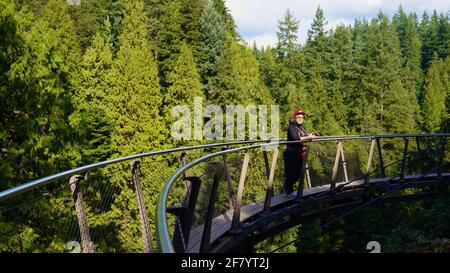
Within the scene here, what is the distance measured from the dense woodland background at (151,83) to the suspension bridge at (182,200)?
2.40ft

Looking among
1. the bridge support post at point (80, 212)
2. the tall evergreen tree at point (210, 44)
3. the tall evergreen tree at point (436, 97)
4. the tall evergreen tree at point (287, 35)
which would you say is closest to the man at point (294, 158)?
the bridge support post at point (80, 212)

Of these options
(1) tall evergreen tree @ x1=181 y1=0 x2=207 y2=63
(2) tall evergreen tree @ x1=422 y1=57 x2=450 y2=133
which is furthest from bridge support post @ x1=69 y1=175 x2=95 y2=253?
(2) tall evergreen tree @ x1=422 y1=57 x2=450 y2=133

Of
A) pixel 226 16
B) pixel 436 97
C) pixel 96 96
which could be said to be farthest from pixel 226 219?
pixel 436 97

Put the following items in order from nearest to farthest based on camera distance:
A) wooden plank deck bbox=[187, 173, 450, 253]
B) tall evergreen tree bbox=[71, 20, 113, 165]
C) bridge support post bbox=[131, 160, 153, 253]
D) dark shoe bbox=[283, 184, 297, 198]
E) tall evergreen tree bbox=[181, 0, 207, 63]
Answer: bridge support post bbox=[131, 160, 153, 253] < wooden plank deck bbox=[187, 173, 450, 253] < dark shoe bbox=[283, 184, 297, 198] < tall evergreen tree bbox=[71, 20, 113, 165] < tall evergreen tree bbox=[181, 0, 207, 63]

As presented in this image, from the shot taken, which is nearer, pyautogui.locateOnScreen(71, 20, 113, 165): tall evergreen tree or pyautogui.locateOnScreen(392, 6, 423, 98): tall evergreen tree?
pyautogui.locateOnScreen(71, 20, 113, 165): tall evergreen tree

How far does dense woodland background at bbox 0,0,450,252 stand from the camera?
63.5ft

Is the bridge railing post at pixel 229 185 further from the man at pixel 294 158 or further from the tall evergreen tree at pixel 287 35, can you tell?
the tall evergreen tree at pixel 287 35

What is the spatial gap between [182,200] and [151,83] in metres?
33.2

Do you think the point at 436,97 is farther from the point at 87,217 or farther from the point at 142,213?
the point at 87,217

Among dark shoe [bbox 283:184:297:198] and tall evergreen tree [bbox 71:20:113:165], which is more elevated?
tall evergreen tree [bbox 71:20:113:165]

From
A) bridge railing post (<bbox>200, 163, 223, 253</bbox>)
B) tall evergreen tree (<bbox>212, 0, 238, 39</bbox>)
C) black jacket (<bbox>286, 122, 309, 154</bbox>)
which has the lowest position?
bridge railing post (<bbox>200, 163, 223, 253</bbox>)

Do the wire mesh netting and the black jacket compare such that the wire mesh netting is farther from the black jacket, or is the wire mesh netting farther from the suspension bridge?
the black jacket

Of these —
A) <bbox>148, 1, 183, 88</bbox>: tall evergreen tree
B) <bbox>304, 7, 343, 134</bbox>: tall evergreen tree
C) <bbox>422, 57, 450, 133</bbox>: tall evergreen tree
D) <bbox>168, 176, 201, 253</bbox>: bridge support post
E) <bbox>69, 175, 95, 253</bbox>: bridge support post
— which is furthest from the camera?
<bbox>422, 57, 450, 133</bbox>: tall evergreen tree

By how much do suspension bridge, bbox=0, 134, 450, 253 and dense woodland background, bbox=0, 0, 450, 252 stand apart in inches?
28.8
